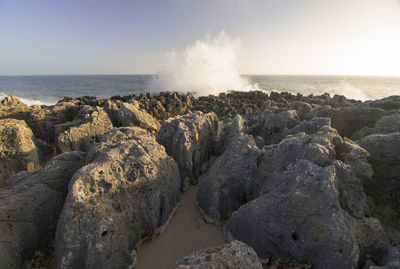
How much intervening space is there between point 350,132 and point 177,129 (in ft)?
19.7

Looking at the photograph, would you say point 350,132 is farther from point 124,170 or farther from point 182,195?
point 124,170

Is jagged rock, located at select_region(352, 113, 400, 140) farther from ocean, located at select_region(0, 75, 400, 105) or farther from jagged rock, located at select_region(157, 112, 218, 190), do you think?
ocean, located at select_region(0, 75, 400, 105)

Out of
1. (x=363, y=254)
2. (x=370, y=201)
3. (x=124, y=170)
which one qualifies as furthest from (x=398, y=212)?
(x=124, y=170)

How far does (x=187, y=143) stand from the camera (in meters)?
5.45

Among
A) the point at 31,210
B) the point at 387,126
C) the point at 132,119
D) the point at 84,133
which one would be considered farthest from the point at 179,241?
the point at 387,126

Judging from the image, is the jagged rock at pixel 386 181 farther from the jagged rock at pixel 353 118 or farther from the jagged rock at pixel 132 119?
the jagged rock at pixel 132 119

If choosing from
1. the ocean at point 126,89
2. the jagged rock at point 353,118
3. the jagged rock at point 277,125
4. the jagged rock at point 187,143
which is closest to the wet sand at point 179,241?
the jagged rock at point 187,143

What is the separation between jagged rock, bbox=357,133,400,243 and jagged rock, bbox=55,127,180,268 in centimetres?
420

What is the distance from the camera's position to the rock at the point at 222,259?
2.11 metres

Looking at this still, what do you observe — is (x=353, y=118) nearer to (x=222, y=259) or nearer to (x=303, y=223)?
(x=303, y=223)

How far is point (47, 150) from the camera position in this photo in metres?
7.51

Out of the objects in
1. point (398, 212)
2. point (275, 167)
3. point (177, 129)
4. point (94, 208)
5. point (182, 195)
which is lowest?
point (182, 195)

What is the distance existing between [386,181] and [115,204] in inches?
209

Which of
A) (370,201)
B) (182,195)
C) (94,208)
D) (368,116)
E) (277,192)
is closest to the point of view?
(94,208)
